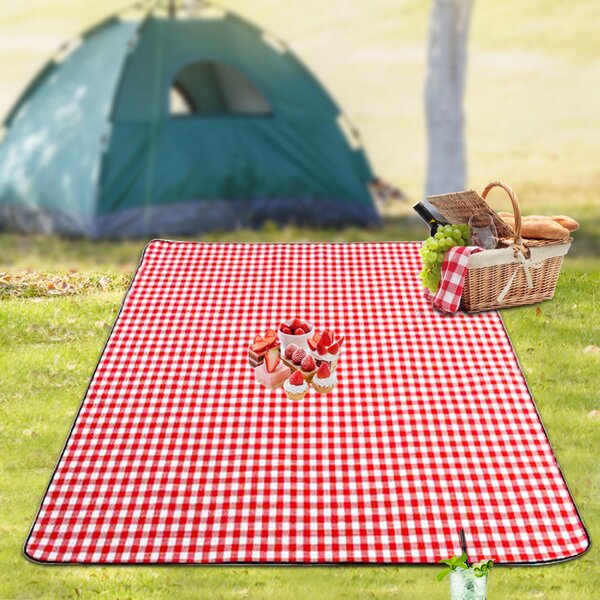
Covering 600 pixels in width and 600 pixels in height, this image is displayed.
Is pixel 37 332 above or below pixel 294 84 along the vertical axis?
below

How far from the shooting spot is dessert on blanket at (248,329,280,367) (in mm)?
3900

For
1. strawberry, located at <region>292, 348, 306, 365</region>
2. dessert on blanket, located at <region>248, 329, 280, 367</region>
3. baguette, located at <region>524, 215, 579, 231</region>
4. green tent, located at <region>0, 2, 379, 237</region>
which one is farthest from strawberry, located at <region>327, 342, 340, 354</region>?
green tent, located at <region>0, 2, 379, 237</region>

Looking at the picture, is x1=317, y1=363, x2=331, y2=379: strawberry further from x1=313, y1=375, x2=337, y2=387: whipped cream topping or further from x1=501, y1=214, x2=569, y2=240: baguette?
x1=501, y1=214, x2=569, y2=240: baguette

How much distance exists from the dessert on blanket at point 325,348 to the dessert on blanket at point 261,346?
15 cm

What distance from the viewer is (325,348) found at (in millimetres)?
3861

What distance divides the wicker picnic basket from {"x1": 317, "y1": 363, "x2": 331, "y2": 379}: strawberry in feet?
2.71

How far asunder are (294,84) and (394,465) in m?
3.62

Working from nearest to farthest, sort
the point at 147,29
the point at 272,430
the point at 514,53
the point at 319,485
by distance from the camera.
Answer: the point at 319,485 → the point at 272,430 → the point at 147,29 → the point at 514,53

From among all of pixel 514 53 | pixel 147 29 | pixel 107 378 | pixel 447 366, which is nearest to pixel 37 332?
pixel 107 378

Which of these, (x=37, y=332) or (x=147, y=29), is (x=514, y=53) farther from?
(x=37, y=332)

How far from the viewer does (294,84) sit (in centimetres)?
640

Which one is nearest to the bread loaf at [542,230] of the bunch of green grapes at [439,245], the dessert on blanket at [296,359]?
the bunch of green grapes at [439,245]

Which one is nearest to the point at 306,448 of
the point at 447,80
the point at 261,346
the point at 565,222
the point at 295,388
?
the point at 295,388

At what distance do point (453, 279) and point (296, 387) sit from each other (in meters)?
0.95
